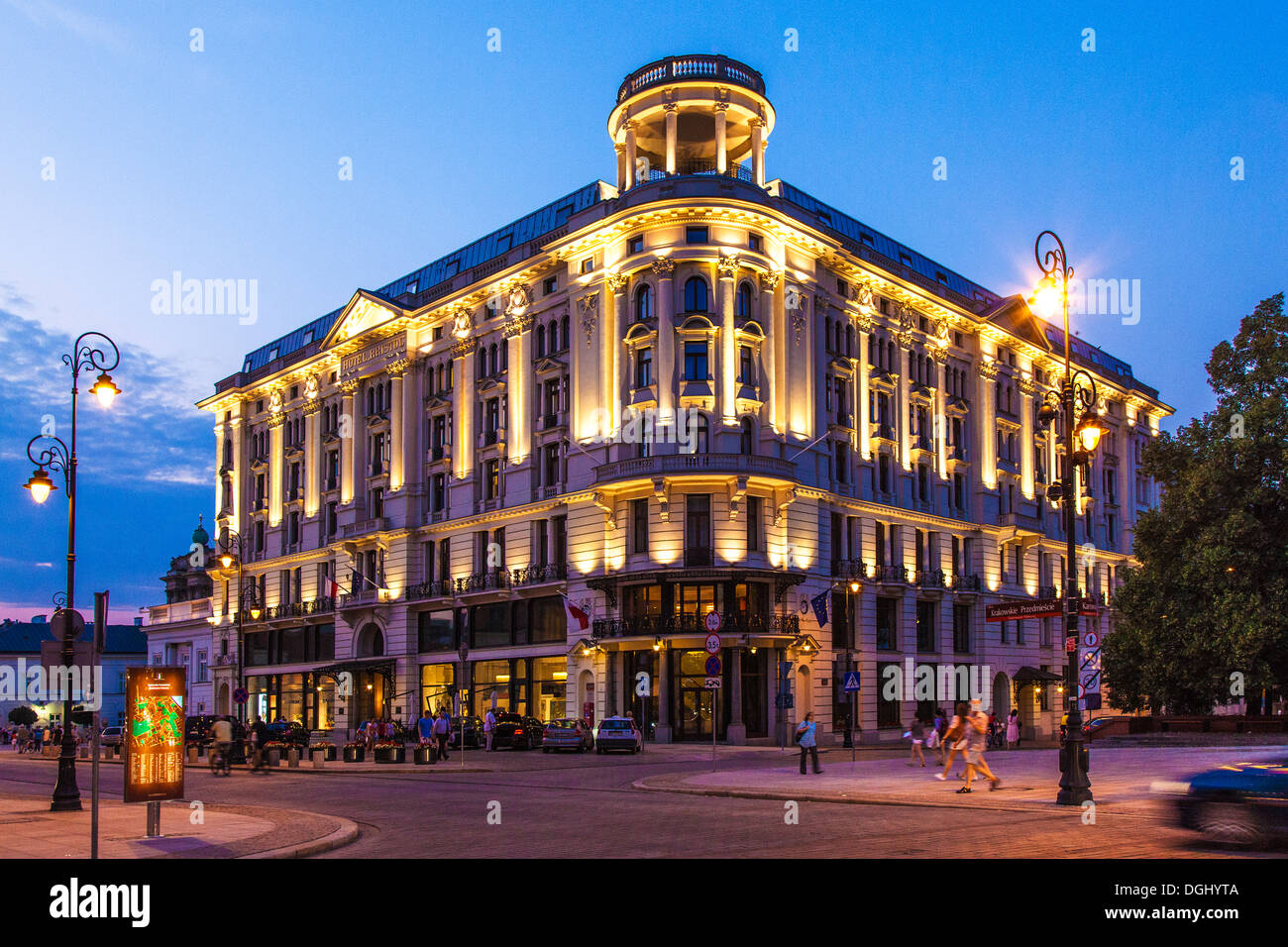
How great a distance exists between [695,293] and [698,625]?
1475 cm

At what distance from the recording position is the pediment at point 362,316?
6850 cm

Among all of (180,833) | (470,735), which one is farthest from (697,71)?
(180,833)

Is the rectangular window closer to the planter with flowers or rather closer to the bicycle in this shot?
the planter with flowers

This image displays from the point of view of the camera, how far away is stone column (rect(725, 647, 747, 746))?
4988 cm

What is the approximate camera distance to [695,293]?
5334 cm

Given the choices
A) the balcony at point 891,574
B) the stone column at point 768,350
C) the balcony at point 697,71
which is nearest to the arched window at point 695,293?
the stone column at point 768,350

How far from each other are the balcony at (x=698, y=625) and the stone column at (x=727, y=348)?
8.54 metres

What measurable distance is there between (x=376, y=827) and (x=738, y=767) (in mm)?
18792

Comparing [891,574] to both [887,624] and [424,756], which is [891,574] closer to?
[887,624]

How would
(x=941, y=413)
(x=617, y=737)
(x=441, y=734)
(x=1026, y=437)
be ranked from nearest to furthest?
(x=441, y=734) → (x=617, y=737) → (x=941, y=413) → (x=1026, y=437)

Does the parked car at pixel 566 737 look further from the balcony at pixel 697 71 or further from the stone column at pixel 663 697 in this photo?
the balcony at pixel 697 71
